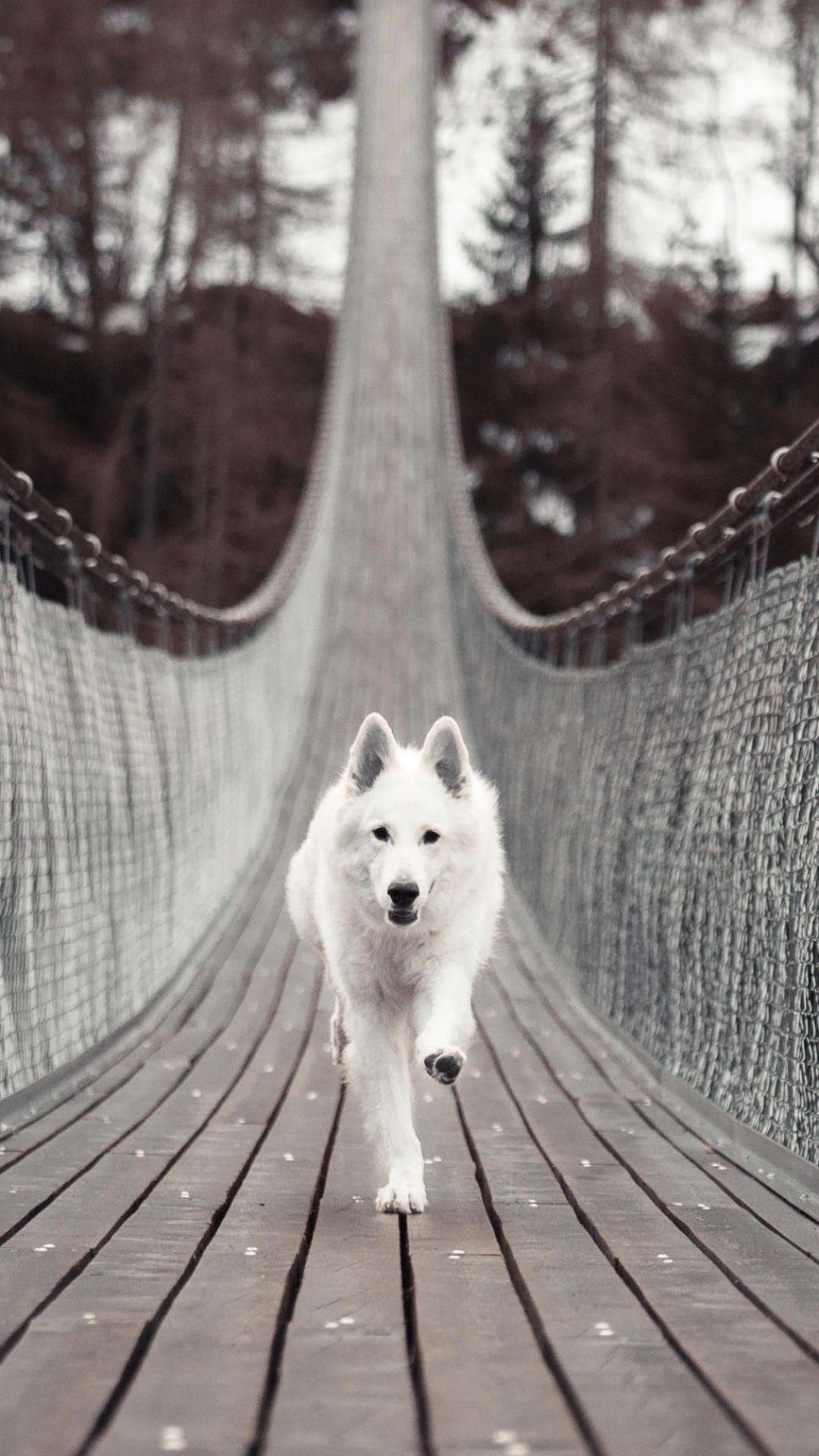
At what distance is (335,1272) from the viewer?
5.97 feet

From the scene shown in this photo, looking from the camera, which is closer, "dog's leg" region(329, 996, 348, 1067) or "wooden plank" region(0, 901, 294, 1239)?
"wooden plank" region(0, 901, 294, 1239)

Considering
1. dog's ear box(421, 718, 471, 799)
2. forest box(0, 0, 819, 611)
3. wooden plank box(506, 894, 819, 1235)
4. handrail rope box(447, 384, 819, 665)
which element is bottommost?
wooden plank box(506, 894, 819, 1235)

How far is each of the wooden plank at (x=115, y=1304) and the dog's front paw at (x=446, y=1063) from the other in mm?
358

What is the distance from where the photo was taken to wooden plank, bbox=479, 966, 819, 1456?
52.6 inches

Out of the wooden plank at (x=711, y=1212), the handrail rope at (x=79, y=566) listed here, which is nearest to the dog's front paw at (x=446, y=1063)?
the wooden plank at (x=711, y=1212)

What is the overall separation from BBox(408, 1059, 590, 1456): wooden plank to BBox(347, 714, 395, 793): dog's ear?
0.61 meters

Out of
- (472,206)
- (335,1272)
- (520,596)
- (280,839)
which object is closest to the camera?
(335,1272)

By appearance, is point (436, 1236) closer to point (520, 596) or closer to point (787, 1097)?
point (787, 1097)

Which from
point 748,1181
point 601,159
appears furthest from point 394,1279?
point 601,159

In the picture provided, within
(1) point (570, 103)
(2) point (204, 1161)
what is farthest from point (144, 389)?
(2) point (204, 1161)

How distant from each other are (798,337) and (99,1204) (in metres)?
14.2

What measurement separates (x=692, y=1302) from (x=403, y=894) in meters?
0.64

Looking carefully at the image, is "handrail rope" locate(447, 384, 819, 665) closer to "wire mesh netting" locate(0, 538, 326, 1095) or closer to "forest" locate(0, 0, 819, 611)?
"wire mesh netting" locate(0, 538, 326, 1095)

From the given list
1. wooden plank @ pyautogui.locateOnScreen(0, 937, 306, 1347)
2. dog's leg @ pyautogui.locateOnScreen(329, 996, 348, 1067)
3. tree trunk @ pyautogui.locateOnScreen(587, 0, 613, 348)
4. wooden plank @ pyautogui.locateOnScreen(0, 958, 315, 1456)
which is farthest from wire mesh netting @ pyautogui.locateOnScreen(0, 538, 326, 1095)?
tree trunk @ pyautogui.locateOnScreen(587, 0, 613, 348)
